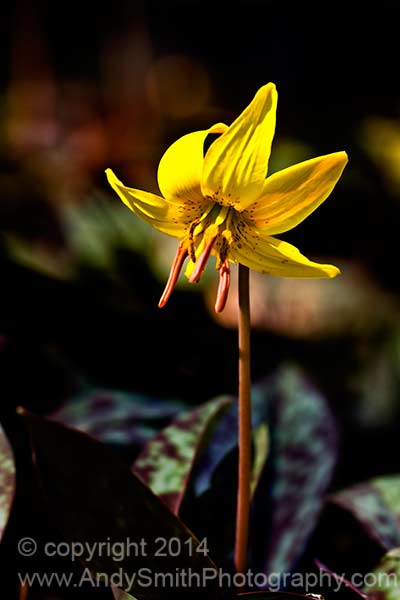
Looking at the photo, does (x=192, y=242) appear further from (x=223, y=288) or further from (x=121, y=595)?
(x=121, y=595)

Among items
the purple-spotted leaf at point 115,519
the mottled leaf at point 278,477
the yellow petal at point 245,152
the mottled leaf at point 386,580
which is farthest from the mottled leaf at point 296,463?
the yellow petal at point 245,152

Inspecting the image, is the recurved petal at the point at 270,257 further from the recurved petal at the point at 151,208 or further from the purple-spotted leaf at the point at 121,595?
the purple-spotted leaf at the point at 121,595

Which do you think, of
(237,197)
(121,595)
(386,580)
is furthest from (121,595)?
(237,197)

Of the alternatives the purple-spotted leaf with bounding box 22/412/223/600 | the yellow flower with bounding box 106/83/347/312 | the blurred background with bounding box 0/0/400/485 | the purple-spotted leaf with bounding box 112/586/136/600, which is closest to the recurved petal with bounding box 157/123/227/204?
the yellow flower with bounding box 106/83/347/312

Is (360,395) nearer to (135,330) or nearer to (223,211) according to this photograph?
(135,330)

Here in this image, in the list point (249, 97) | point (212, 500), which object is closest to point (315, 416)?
point (212, 500)
